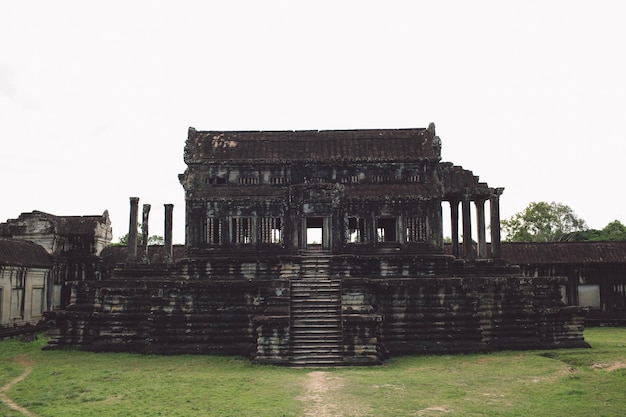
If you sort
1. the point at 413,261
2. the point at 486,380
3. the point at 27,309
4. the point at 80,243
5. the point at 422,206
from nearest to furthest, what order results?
the point at 486,380 → the point at 413,261 → the point at 422,206 → the point at 27,309 → the point at 80,243

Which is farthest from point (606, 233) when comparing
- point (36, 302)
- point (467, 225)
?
point (36, 302)

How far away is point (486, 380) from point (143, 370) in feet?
33.5

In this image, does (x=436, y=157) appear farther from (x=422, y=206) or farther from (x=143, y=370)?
(x=143, y=370)

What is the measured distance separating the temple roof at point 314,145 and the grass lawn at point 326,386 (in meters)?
10.2

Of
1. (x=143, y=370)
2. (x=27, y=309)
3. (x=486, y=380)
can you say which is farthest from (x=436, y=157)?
(x=27, y=309)

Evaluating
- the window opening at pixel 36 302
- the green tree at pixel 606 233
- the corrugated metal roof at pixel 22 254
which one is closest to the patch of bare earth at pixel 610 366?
the corrugated metal roof at pixel 22 254

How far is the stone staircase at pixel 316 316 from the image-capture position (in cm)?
1894

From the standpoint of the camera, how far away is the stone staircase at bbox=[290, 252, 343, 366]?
18.9 meters

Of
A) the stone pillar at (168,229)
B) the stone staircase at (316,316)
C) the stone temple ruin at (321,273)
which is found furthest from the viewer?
the stone pillar at (168,229)

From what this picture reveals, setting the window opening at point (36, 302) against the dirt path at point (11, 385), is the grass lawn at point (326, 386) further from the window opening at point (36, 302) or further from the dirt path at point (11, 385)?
the window opening at point (36, 302)

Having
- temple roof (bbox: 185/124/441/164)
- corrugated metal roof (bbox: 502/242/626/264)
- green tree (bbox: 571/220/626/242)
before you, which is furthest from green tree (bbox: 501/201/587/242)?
temple roof (bbox: 185/124/441/164)

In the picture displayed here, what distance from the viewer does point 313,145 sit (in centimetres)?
2766

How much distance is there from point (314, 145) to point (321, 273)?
7.06 meters

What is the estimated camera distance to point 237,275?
24.0 m
